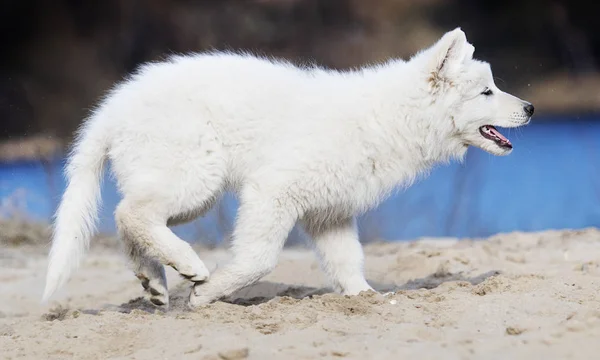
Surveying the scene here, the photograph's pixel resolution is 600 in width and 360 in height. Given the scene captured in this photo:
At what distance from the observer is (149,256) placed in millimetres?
5250

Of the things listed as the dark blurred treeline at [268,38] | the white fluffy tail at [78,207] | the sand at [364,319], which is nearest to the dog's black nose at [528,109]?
the sand at [364,319]

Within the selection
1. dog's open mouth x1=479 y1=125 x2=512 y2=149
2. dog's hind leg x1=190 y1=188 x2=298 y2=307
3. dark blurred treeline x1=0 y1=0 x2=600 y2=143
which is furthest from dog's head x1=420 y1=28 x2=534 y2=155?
dark blurred treeline x1=0 y1=0 x2=600 y2=143

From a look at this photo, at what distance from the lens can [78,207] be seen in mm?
5367

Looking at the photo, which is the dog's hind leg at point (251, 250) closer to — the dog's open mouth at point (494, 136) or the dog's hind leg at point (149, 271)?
the dog's hind leg at point (149, 271)

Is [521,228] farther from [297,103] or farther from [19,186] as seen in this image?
[19,186]

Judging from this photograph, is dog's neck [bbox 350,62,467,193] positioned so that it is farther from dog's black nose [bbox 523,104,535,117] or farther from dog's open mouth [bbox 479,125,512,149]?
dog's black nose [bbox 523,104,535,117]

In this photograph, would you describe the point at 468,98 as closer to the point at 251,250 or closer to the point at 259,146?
the point at 259,146

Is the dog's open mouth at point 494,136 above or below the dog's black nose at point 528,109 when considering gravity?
below

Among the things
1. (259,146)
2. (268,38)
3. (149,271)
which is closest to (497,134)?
(259,146)

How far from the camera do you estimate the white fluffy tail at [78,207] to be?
5.15 meters

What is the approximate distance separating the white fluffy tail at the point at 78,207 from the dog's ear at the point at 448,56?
214 cm

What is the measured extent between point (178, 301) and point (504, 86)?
5165 mm

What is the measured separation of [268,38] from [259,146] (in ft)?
18.2

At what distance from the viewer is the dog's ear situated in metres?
5.36
